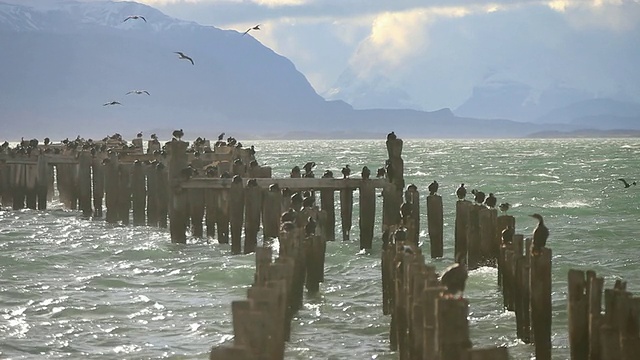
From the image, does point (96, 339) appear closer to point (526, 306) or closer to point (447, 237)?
point (526, 306)

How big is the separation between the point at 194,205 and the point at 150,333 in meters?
10.1

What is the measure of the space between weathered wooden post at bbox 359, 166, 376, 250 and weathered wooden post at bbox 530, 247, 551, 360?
1191cm

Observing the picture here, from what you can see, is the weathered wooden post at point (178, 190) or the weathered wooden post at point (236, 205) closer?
the weathered wooden post at point (236, 205)

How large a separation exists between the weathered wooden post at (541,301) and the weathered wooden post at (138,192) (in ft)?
62.6

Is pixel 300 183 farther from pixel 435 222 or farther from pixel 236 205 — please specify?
pixel 435 222

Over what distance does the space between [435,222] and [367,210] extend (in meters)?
2.14

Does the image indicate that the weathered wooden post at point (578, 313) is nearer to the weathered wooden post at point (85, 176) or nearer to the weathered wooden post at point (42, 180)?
the weathered wooden post at point (85, 176)

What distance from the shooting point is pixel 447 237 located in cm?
3434

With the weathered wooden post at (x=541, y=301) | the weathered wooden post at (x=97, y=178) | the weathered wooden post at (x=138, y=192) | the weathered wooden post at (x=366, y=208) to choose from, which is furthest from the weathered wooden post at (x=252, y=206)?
the weathered wooden post at (x=541, y=301)

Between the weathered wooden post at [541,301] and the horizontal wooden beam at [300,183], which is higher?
the horizontal wooden beam at [300,183]

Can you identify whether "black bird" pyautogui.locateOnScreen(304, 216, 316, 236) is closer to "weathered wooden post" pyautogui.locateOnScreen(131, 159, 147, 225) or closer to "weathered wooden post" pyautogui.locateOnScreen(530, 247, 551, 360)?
"weathered wooden post" pyautogui.locateOnScreen(530, 247, 551, 360)

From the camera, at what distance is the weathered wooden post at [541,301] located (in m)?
14.7

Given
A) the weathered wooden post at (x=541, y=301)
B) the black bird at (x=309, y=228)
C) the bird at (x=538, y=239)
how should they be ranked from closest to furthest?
the bird at (x=538, y=239)
the weathered wooden post at (x=541, y=301)
the black bird at (x=309, y=228)

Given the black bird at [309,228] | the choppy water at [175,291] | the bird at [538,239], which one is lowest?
the choppy water at [175,291]
